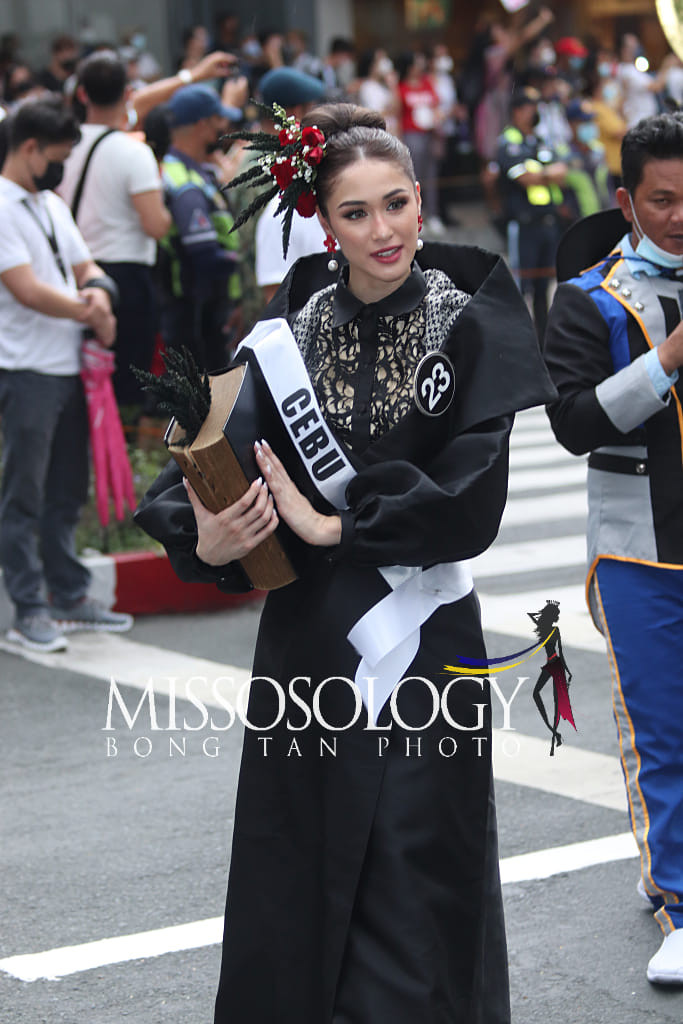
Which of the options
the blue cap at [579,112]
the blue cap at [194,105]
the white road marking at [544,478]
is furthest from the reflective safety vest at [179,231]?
the blue cap at [579,112]

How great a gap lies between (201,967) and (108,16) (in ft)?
67.0

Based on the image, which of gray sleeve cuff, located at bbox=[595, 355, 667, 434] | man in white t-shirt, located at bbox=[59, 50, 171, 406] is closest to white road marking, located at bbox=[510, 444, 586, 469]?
man in white t-shirt, located at bbox=[59, 50, 171, 406]

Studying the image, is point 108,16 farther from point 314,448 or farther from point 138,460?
point 314,448

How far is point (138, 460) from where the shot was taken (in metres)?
8.80

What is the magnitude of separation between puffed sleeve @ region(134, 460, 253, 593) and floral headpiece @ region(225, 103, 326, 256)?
54 centimetres

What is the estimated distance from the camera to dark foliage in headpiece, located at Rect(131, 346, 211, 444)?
9.71 ft

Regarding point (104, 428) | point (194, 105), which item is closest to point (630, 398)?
point (104, 428)

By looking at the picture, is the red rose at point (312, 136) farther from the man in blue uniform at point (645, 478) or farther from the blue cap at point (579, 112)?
the blue cap at point (579, 112)

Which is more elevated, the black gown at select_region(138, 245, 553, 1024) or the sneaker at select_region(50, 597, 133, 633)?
the black gown at select_region(138, 245, 553, 1024)

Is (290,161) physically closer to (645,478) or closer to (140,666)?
(645,478)

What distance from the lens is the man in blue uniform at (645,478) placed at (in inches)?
153

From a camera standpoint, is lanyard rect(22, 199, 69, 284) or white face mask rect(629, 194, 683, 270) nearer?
white face mask rect(629, 194, 683, 270)

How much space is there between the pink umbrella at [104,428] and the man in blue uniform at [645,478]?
331 cm

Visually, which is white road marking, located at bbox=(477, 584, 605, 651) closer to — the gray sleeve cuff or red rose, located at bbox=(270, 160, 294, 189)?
the gray sleeve cuff
